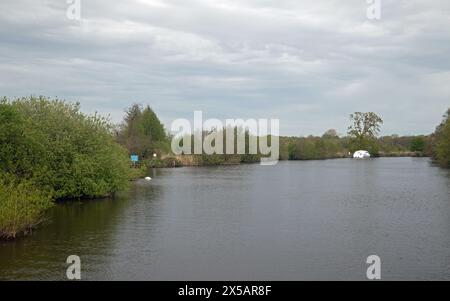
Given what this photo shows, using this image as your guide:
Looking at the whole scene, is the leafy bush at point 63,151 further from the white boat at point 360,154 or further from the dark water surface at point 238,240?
the white boat at point 360,154

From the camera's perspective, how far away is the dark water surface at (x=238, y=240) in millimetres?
15539

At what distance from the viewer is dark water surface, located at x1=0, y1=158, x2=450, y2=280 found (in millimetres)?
15539

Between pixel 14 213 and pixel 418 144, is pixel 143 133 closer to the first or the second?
pixel 14 213

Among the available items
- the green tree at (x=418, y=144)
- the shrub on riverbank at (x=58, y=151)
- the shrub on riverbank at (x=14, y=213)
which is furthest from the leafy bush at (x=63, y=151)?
the green tree at (x=418, y=144)

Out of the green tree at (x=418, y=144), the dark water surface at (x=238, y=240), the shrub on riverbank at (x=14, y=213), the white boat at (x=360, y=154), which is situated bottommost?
the dark water surface at (x=238, y=240)

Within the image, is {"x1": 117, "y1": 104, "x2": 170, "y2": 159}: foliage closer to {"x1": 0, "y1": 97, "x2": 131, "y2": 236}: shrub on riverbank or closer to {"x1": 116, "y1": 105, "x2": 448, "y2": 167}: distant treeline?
{"x1": 116, "y1": 105, "x2": 448, "y2": 167}: distant treeline

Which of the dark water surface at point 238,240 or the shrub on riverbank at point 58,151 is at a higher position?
the shrub on riverbank at point 58,151

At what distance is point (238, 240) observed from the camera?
20.0m

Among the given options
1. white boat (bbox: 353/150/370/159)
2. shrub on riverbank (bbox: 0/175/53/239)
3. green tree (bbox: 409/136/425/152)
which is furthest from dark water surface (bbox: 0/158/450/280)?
green tree (bbox: 409/136/425/152)

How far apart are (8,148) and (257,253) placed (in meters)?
14.7

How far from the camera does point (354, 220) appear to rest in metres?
24.9
